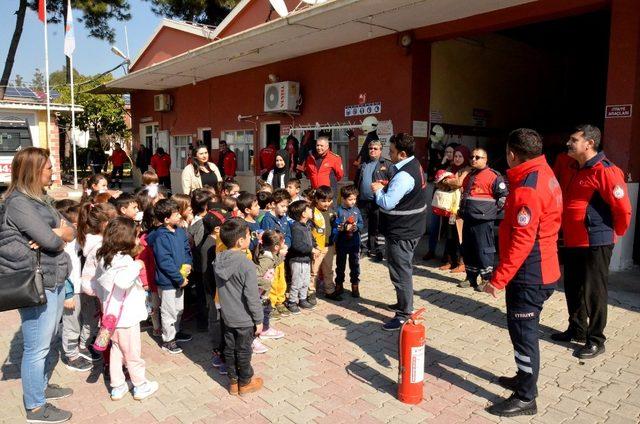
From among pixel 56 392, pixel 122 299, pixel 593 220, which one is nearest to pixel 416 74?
pixel 593 220

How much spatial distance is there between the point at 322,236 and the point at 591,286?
267 cm

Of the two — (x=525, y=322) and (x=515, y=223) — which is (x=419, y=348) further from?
(x=515, y=223)

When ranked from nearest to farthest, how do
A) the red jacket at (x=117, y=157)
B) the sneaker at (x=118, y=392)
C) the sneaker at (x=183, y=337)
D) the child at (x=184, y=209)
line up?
the sneaker at (x=118, y=392)
the sneaker at (x=183, y=337)
the child at (x=184, y=209)
the red jacket at (x=117, y=157)

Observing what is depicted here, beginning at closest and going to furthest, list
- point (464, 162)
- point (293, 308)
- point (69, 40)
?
point (293, 308)
point (464, 162)
point (69, 40)

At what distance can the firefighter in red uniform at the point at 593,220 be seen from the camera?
382 cm

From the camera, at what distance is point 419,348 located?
10.5ft

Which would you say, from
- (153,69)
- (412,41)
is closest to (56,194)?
(153,69)

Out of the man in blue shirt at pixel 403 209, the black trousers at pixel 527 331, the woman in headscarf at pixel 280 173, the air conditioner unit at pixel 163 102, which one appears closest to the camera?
the black trousers at pixel 527 331

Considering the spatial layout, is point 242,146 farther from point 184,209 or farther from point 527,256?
point 527,256

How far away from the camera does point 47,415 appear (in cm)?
308

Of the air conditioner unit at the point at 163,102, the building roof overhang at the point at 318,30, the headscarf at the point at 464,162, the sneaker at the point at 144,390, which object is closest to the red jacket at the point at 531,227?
the sneaker at the point at 144,390

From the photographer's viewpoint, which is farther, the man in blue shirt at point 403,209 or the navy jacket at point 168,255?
the man in blue shirt at point 403,209

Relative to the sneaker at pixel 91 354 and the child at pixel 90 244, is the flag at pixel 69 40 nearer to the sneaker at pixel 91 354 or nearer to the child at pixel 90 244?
the child at pixel 90 244

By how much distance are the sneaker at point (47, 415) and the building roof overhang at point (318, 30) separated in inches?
244
